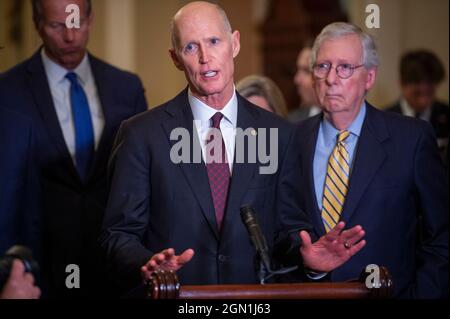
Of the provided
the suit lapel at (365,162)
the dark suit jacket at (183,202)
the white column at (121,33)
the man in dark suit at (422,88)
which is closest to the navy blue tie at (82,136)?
the dark suit jacket at (183,202)

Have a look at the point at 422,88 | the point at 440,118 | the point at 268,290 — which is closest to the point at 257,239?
the point at 268,290

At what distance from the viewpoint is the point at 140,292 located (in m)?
2.69

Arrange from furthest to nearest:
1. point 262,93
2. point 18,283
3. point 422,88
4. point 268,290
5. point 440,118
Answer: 1. point 422,88
2. point 440,118
3. point 262,93
4. point 268,290
5. point 18,283

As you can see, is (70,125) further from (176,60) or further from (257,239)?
(257,239)

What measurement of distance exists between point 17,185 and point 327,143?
3.22 ft

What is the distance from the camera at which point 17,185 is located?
9.57ft

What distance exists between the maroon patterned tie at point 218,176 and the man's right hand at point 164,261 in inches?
14.0

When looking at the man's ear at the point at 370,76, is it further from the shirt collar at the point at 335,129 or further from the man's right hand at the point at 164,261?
the man's right hand at the point at 164,261

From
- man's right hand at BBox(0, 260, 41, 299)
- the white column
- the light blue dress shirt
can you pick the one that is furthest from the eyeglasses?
the white column

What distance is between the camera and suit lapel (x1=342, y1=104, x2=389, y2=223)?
9.44 ft

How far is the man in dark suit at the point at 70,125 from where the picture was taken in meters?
3.16

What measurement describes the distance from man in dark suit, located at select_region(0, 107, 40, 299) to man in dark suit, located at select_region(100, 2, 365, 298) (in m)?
0.44
